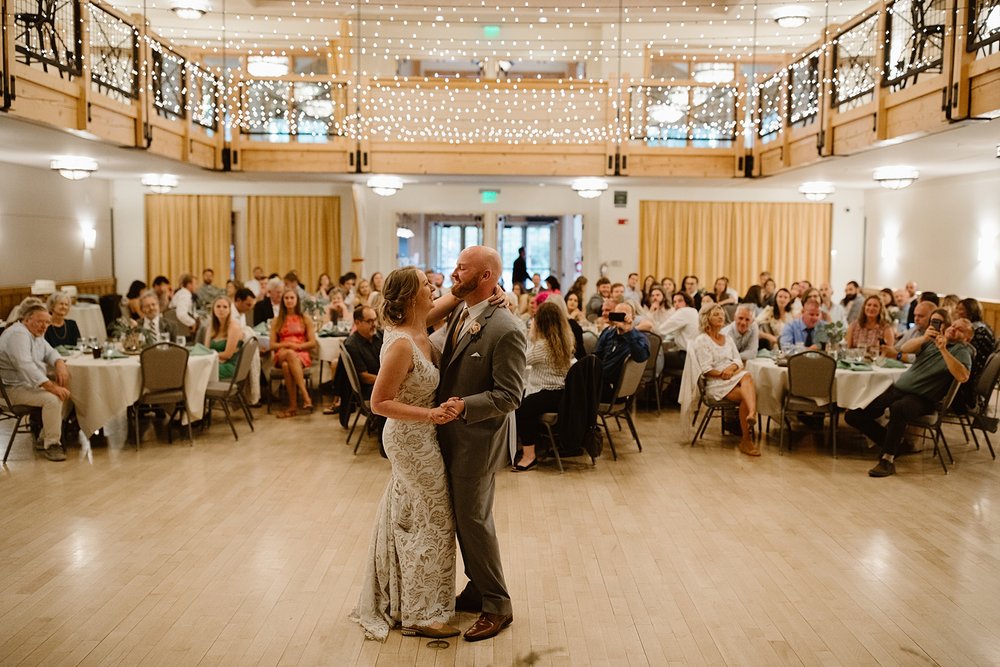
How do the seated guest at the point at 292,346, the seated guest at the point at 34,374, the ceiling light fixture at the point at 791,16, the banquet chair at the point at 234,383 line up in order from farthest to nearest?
the ceiling light fixture at the point at 791,16 < the seated guest at the point at 292,346 < the banquet chair at the point at 234,383 < the seated guest at the point at 34,374

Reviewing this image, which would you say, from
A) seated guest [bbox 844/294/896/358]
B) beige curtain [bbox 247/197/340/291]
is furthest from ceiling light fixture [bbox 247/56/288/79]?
seated guest [bbox 844/294/896/358]

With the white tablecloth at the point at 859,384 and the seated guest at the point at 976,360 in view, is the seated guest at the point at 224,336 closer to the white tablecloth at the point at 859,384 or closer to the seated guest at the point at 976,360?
the white tablecloth at the point at 859,384

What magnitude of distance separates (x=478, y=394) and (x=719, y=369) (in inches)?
183

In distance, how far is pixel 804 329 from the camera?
880 centimetres

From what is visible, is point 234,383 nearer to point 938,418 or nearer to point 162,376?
point 162,376

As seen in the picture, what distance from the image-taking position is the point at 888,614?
4242 millimetres

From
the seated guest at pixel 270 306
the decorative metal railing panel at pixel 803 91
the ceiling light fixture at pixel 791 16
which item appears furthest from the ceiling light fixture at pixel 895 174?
the seated guest at pixel 270 306

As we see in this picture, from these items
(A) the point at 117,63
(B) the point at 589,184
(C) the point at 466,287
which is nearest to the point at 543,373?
(C) the point at 466,287

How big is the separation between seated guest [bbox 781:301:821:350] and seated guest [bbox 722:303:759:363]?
0.53m

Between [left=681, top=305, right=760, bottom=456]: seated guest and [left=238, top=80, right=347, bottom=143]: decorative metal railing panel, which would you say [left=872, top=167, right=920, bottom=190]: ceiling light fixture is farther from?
[left=238, top=80, right=347, bottom=143]: decorative metal railing panel

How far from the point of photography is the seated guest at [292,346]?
30.5 ft

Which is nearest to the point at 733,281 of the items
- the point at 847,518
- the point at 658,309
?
the point at 658,309

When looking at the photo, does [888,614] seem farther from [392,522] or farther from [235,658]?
[235,658]

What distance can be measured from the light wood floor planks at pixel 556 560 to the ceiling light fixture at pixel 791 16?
8551 millimetres
